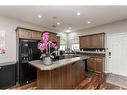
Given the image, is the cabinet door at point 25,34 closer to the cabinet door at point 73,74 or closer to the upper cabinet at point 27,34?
the upper cabinet at point 27,34

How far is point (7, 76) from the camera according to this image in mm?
4066

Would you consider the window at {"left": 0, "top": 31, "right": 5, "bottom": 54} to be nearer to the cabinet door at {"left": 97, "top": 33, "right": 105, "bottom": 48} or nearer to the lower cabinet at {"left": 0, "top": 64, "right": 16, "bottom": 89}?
the lower cabinet at {"left": 0, "top": 64, "right": 16, "bottom": 89}

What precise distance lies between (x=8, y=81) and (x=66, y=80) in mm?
2150

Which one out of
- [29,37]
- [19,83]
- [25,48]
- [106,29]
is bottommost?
[19,83]

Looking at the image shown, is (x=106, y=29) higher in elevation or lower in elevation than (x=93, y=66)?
higher

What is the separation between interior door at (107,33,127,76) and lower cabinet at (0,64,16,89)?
15.7ft

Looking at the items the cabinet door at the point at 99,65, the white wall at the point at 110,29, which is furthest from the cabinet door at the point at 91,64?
the white wall at the point at 110,29

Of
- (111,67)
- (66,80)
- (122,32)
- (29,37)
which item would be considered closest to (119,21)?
(122,32)

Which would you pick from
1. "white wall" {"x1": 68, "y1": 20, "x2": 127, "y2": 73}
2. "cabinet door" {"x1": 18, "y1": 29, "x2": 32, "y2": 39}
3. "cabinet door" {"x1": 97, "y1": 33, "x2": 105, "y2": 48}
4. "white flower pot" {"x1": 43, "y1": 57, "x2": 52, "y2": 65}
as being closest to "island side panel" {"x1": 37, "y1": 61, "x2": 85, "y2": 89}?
"white flower pot" {"x1": 43, "y1": 57, "x2": 52, "y2": 65}

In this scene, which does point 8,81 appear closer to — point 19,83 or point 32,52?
point 19,83

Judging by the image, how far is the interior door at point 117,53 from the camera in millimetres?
5480

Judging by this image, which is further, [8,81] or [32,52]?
[32,52]

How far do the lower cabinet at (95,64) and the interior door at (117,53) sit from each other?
0.42 m
